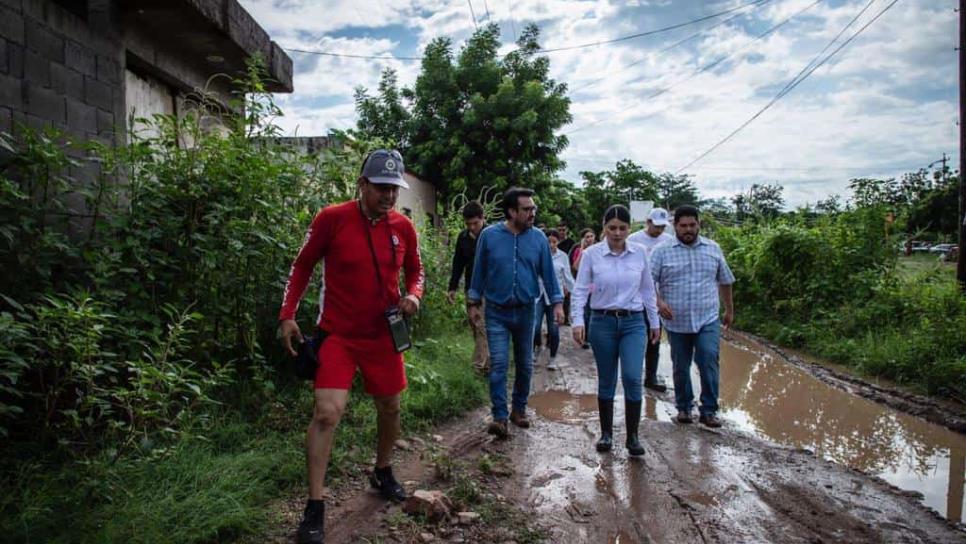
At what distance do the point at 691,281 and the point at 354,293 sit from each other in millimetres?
3480

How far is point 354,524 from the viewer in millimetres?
3334

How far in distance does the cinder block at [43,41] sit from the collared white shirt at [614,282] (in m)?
4.01

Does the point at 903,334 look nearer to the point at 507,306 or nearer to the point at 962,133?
the point at 962,133

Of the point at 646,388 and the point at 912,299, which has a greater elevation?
the point at 912,299

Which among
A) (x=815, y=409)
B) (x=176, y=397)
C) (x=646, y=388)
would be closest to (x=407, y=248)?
(x=176, y=397)

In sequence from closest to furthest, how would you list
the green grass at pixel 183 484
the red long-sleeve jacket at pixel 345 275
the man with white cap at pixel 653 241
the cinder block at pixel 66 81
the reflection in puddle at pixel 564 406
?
the green grass at pixel 183 484
the red long-sleeve jacket at pixel 345 275
the cinder block at pixel 66 81
the reflection in puddle at pixel 564 406
the man with white cap at pixel 653 241

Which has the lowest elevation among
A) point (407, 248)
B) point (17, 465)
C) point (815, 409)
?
point (815, 409)

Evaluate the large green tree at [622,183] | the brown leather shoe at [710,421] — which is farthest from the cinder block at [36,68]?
the large green tree at [622,183]

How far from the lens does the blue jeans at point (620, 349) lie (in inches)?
185

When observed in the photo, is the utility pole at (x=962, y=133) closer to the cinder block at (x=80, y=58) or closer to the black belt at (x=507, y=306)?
the black belt at (x=507, y=306)

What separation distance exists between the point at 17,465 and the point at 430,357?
14.5ft

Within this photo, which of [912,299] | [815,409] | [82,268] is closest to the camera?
[82,268]

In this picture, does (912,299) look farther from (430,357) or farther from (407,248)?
Answer: (407,248)

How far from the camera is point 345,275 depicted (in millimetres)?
3350
